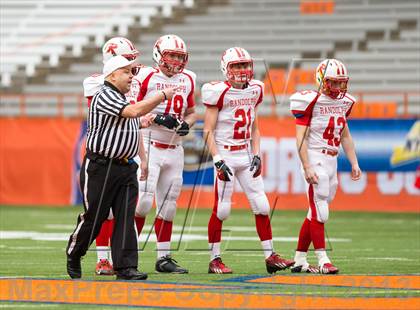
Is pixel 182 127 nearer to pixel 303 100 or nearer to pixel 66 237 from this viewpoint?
pixel 303 100

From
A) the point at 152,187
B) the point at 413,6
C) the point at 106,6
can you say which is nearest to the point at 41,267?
the point at 152,187

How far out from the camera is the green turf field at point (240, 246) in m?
8.45

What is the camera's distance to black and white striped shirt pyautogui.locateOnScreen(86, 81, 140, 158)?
26.0 feet

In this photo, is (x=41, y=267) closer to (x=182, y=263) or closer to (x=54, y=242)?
(x=182, y=263)

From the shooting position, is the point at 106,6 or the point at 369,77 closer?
the point at 369,77

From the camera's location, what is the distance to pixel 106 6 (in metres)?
26.5

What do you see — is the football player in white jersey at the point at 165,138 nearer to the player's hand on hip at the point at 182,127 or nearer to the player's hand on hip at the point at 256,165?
the player's hand on hip at the point at 182,127

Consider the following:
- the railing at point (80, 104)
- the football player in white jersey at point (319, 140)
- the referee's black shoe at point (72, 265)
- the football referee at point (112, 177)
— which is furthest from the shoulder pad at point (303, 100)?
the railing at point (80, 104)

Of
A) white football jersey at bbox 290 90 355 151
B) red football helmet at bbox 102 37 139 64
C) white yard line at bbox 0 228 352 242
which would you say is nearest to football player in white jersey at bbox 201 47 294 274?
white football jersey at bbox 290 90 355 151

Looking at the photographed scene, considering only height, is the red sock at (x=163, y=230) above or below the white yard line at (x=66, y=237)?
above

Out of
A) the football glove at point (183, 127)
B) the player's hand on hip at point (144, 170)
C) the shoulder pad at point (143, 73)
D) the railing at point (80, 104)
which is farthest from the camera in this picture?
the railing at point (80, 104)

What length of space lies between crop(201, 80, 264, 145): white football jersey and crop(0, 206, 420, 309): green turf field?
1082 mm

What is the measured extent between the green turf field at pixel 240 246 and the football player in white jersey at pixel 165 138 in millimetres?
426

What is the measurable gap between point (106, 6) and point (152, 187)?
17.8m
